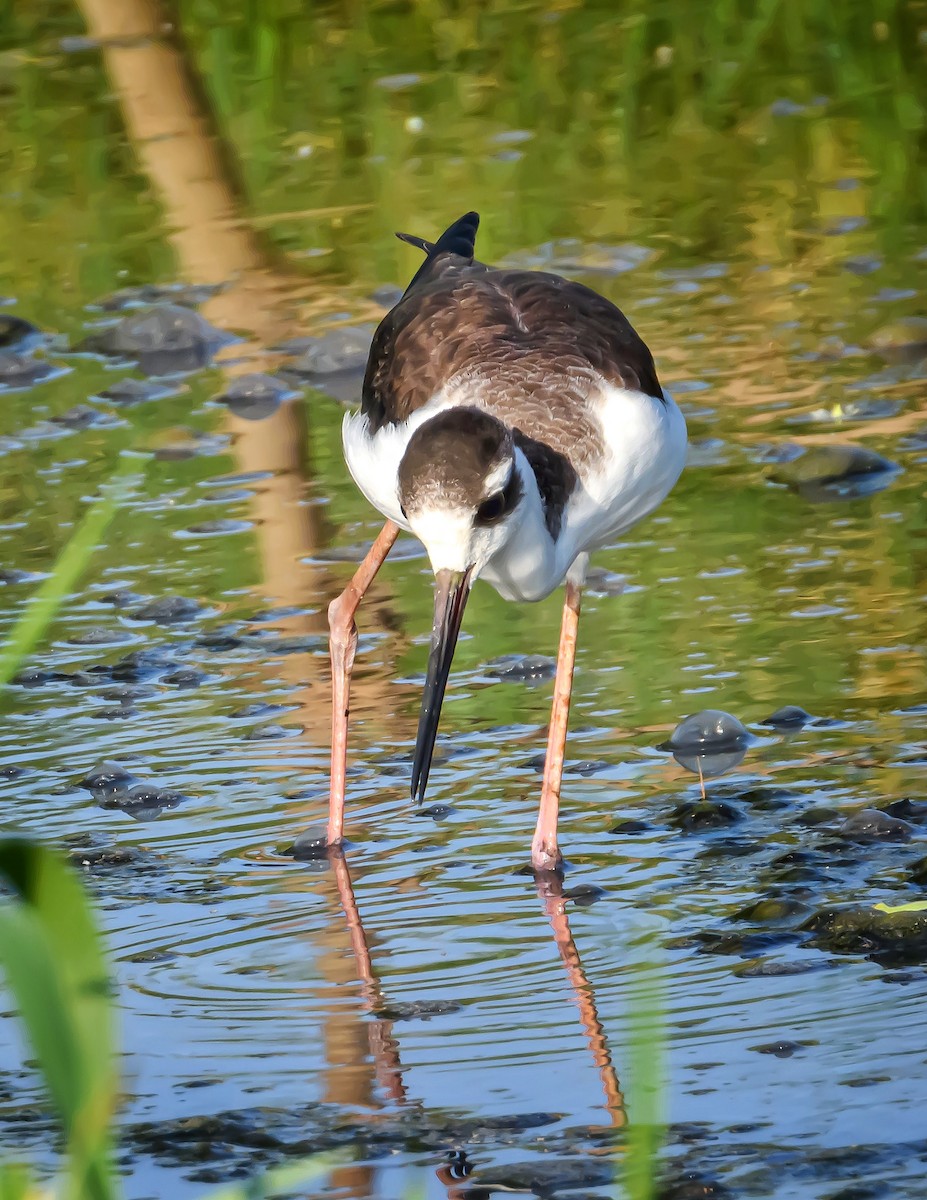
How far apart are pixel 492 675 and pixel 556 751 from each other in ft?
3.16

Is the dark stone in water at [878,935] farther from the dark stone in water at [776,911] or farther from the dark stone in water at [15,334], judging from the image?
the dark stone in water at [15,334]

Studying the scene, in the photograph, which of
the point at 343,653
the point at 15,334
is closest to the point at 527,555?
the point at 343,653

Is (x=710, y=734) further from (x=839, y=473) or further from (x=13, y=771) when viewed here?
(x=839, y=473)

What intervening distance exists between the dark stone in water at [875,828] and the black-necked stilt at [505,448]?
655mm

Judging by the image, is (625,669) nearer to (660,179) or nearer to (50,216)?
(660,179)

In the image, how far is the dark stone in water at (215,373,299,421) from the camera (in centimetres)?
810

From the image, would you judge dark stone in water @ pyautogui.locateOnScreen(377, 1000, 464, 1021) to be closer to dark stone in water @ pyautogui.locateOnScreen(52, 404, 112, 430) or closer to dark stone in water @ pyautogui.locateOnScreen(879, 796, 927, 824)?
dark stone in water @ pyautogui.locateOnScreen(879, 796, 927, 824)

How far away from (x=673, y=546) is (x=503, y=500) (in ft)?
7.23

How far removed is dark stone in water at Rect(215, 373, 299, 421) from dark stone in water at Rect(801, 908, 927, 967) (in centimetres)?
445

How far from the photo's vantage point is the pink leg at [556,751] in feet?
15.4

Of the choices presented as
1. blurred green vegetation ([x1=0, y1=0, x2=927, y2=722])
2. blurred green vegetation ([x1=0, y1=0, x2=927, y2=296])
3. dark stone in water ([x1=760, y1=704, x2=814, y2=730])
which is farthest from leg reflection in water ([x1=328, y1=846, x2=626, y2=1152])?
blurred green vegetation ([x1=0, y1=0, x2=927, y2=296])

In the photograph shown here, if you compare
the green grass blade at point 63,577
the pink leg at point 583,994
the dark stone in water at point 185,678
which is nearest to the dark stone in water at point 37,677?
the dark stone in water at point 185,678

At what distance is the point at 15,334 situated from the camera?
358 inches

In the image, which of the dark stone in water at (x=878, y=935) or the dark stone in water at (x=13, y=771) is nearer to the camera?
the dark stone in water at (x=878, y=935)
